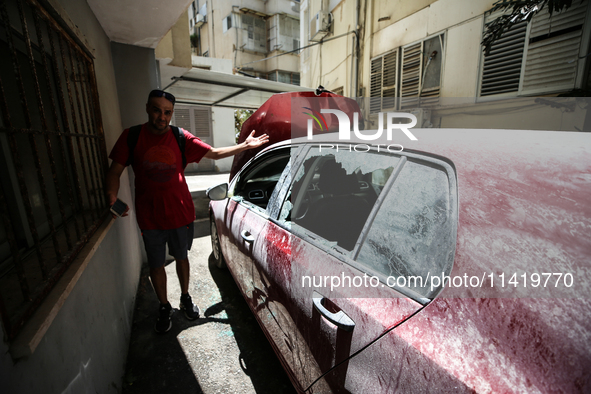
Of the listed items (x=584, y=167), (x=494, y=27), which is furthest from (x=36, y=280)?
(x=494, y=27)

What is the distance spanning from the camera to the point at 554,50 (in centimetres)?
420

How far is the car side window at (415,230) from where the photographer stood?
922mm

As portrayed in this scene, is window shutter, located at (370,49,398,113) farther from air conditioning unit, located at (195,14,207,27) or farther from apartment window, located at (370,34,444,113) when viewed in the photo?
air conditioning unit, located at (195,14,207,27)

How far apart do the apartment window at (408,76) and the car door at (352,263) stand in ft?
18.2

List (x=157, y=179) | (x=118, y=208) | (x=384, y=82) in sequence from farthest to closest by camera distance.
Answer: (x=384, y=82), (x=157, y=179), (x=118, y=208)

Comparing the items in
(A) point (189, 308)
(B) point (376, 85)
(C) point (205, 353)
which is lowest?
(C) point (205, 353)

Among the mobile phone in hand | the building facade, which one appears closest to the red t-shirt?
the mobile phone in hand

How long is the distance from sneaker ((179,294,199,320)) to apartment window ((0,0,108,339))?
41.0 inches

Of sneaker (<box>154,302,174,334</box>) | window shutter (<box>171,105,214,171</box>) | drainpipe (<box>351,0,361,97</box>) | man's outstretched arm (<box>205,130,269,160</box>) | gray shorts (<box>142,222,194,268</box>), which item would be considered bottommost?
sneaker (<box>154,302,174,334</box>)

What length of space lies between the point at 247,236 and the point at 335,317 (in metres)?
1.06

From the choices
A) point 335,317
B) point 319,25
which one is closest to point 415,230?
point 335,317

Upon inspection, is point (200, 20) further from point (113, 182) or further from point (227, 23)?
point (113, 182)

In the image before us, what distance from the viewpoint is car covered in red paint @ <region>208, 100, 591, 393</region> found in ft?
2.24

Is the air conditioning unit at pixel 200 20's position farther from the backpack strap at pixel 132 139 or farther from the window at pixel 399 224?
the window at pixel 399 224
